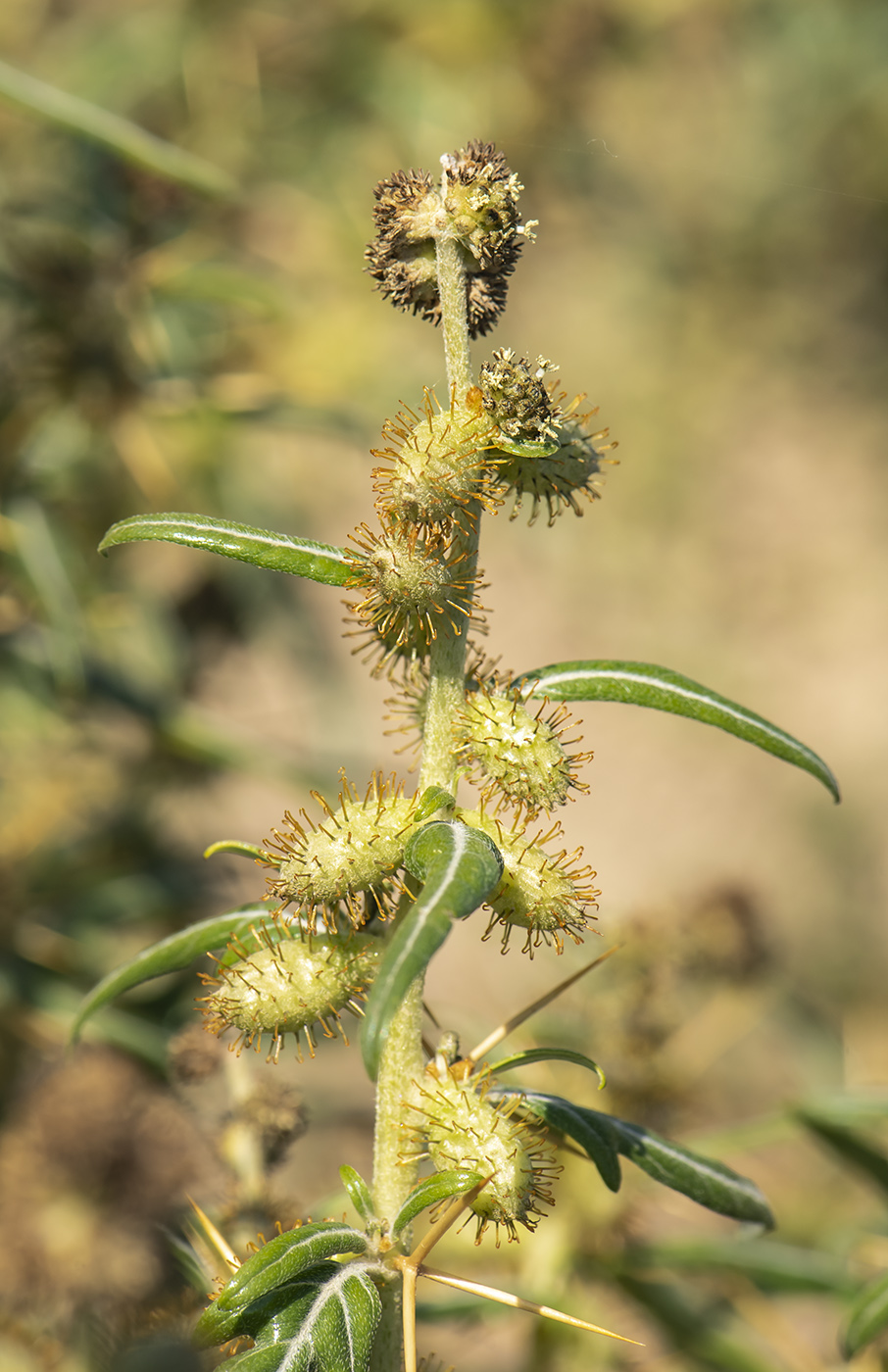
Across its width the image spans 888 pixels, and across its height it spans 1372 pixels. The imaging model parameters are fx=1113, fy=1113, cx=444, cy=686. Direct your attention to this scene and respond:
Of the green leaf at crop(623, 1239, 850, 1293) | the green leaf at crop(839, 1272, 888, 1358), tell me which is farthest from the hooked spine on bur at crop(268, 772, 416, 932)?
the green leaf at crop(623, 1239, 850, 1293)

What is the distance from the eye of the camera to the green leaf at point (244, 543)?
39.5 inches

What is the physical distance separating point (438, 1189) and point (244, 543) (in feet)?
1.89

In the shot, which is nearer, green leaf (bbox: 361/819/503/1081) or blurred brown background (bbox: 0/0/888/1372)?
green leaf (bbox: 361/819/503/1081)

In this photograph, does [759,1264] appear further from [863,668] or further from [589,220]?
[589,220]

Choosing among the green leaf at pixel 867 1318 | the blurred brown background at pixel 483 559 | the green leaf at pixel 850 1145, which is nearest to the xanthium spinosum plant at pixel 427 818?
the blurred brown background at pixel 483 559

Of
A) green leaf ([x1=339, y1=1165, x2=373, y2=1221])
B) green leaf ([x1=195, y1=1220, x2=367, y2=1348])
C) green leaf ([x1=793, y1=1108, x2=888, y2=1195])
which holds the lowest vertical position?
green leaf ([x1=195, y1=1220, x2=367, y2=1348])

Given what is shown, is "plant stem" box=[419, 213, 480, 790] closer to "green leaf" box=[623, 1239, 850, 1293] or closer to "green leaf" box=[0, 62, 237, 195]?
"green leaf" box=[0, 62, 237, 195]

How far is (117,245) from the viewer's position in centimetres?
241

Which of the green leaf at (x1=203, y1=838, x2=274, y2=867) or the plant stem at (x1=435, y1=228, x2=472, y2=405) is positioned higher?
the plant stem at (x1=435, y1=228, x2=472, y2=405)

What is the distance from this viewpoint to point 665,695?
1066 mm

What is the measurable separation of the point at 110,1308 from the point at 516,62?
5.79 meters

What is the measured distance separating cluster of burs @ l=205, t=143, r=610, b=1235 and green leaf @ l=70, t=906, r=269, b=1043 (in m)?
0.10

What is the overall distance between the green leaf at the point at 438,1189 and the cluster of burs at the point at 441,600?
167mm

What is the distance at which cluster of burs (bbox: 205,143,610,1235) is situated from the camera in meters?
0.95
